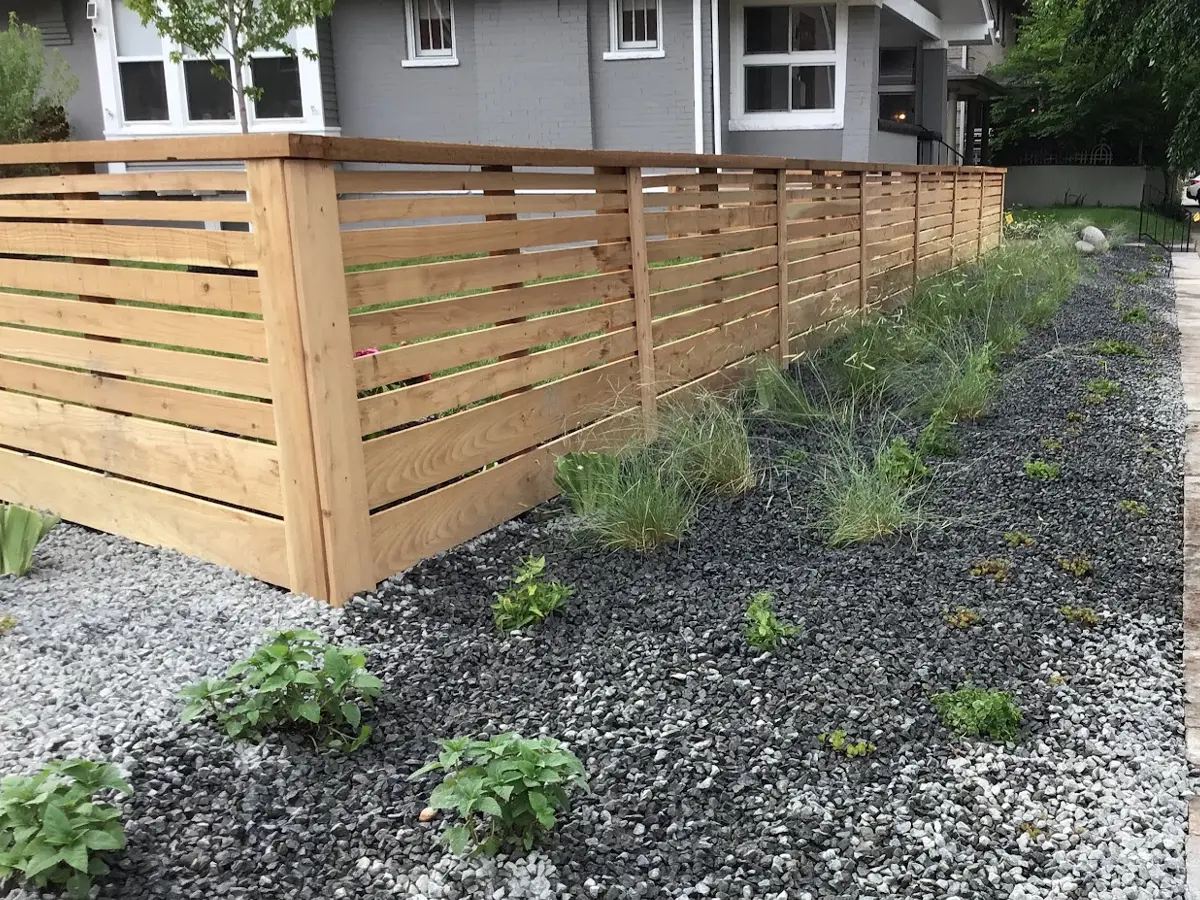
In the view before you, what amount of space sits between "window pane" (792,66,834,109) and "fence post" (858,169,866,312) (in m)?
7.17

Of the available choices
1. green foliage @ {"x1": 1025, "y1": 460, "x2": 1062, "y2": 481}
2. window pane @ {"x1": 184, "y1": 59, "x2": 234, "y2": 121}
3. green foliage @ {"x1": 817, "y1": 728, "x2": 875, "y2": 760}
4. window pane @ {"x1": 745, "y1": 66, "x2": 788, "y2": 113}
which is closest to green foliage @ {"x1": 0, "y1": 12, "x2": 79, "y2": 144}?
window pane @ {"x1": 184, "y1": 59, "x2": 234, "y2": 121}

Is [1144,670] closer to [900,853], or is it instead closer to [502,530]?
[900,853]

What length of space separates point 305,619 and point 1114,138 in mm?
32749

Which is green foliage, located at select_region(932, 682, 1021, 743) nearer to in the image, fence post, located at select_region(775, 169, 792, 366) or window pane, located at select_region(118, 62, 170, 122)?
fence post, located at select_region(775, 169, 792, 366)

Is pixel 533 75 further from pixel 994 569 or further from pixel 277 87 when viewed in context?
pixel 994 569

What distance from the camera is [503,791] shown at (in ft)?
7.25

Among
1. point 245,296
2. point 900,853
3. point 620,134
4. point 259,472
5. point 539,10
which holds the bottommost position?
point 900,853

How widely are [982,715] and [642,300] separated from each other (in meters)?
2.77

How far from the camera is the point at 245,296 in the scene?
129 inches

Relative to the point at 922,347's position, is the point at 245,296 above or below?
above

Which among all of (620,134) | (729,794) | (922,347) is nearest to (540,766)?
(729,794)

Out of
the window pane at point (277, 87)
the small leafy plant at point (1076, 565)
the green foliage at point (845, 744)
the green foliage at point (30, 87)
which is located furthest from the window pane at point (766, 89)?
the green foliage at point (845, 744)

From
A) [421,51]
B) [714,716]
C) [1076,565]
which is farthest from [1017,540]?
[421,51]

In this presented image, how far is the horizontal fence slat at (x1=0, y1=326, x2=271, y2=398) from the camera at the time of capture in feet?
11.0
